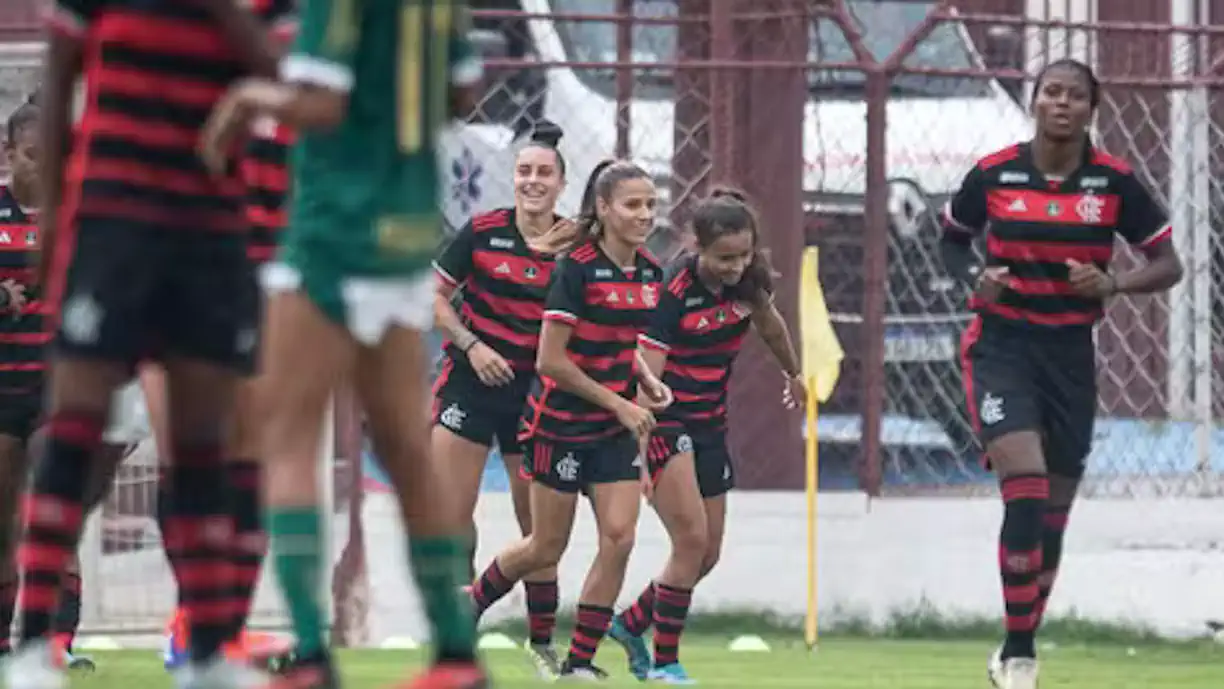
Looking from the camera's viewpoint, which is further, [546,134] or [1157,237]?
[546,134]

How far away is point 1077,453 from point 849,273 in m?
3.68

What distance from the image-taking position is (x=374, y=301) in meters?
5.54

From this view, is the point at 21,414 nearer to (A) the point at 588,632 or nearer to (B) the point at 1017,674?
(A) the point at 588,632

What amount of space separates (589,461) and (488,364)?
2.42ft

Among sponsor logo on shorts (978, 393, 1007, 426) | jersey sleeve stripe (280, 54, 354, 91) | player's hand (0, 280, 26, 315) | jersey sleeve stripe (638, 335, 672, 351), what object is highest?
jersey sleeve stripe (280, 54, 354, 91)

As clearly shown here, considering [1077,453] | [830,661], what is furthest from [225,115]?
[830,661]

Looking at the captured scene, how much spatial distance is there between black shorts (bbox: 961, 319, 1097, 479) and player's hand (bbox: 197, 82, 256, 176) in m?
4.27

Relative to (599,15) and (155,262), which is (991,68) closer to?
(599,15)

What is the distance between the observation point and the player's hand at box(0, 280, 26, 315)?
915 centimetres

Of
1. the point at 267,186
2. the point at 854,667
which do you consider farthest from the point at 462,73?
the point at 854,667

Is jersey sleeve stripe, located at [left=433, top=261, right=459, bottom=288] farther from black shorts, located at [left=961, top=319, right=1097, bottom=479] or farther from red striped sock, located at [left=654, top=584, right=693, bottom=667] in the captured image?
black shorts, located at [left=961, top=319, right=1097, bottom=479]

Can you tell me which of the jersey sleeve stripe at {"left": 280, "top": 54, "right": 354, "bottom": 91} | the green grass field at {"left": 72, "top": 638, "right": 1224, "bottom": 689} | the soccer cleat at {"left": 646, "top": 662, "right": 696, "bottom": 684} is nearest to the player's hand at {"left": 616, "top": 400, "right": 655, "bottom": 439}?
the green grass field at {"left": 72, "top": 638, "right": 1224, "bottom": 689}

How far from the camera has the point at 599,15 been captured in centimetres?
1279

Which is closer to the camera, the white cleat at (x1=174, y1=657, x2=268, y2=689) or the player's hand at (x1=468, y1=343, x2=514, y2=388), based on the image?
the white cleat at (x1=174, y1=657, x2=268, y2=689)
